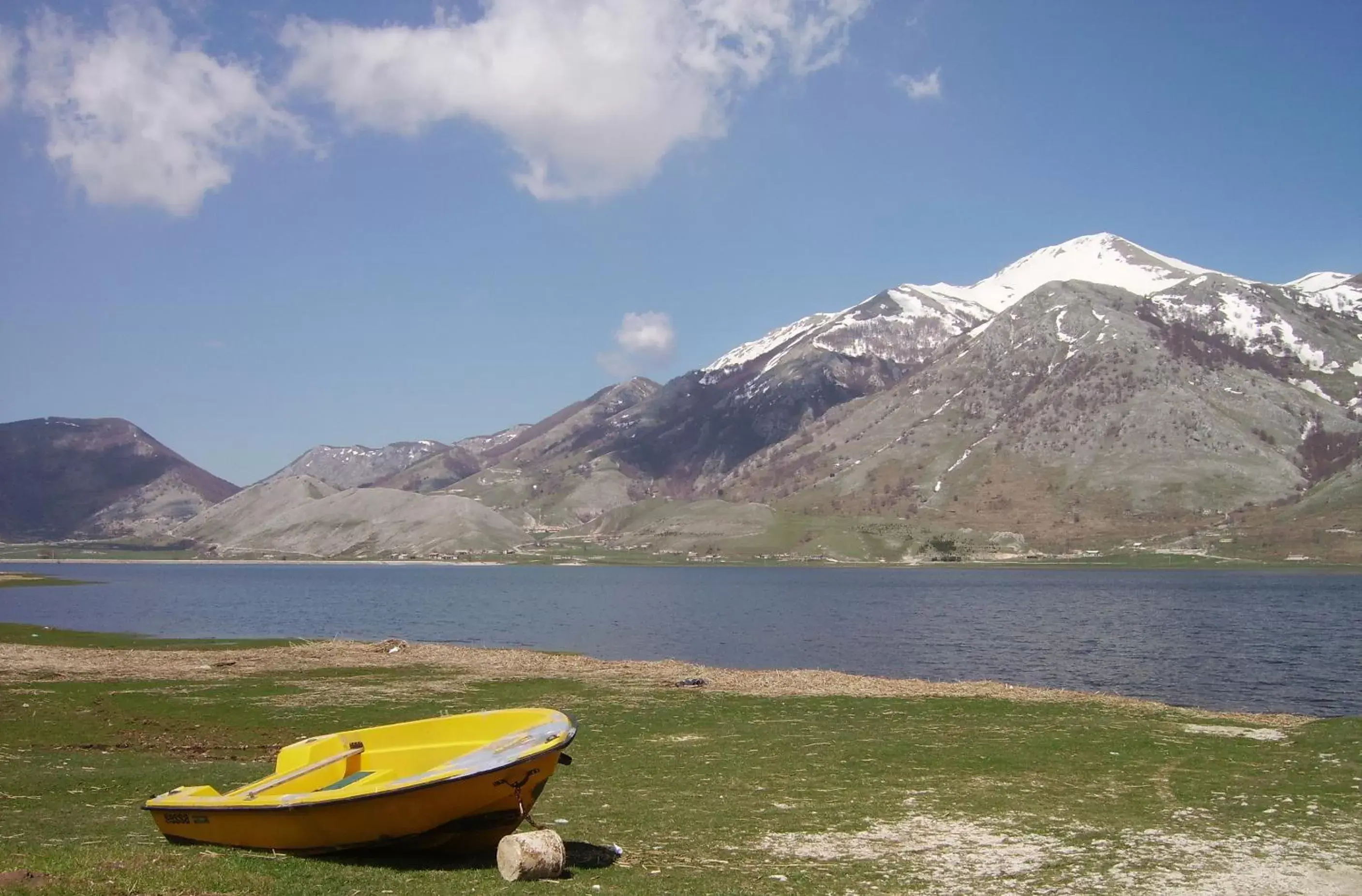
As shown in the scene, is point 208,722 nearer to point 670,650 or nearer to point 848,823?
point 848,823

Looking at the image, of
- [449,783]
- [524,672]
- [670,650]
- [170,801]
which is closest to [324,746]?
[170,801]

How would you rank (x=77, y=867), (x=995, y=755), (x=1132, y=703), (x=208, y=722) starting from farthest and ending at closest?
(x=1132, y=703) < (x=208, y=722) < (x=995, y=755) < (x=77, y=867)

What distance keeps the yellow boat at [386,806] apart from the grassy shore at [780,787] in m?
0.49

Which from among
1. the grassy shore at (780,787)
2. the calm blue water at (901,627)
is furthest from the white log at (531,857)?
the calm blue water at (901,627)

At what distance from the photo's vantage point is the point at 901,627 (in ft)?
362

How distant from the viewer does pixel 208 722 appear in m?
36.4

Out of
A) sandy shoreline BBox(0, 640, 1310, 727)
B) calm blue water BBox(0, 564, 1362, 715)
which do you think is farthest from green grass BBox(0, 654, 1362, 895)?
calm blue water BBox(0, 564, 1362, 715)

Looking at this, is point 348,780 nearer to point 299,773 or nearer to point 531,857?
point 299,773

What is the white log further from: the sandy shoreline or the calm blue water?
the calm blue water

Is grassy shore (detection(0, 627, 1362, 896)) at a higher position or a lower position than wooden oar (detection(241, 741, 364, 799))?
lower

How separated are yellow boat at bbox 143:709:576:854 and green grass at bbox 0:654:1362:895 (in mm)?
486

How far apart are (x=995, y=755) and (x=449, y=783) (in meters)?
19.0

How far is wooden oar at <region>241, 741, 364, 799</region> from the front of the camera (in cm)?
1783

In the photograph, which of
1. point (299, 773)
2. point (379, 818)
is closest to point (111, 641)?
point (299, 773)
